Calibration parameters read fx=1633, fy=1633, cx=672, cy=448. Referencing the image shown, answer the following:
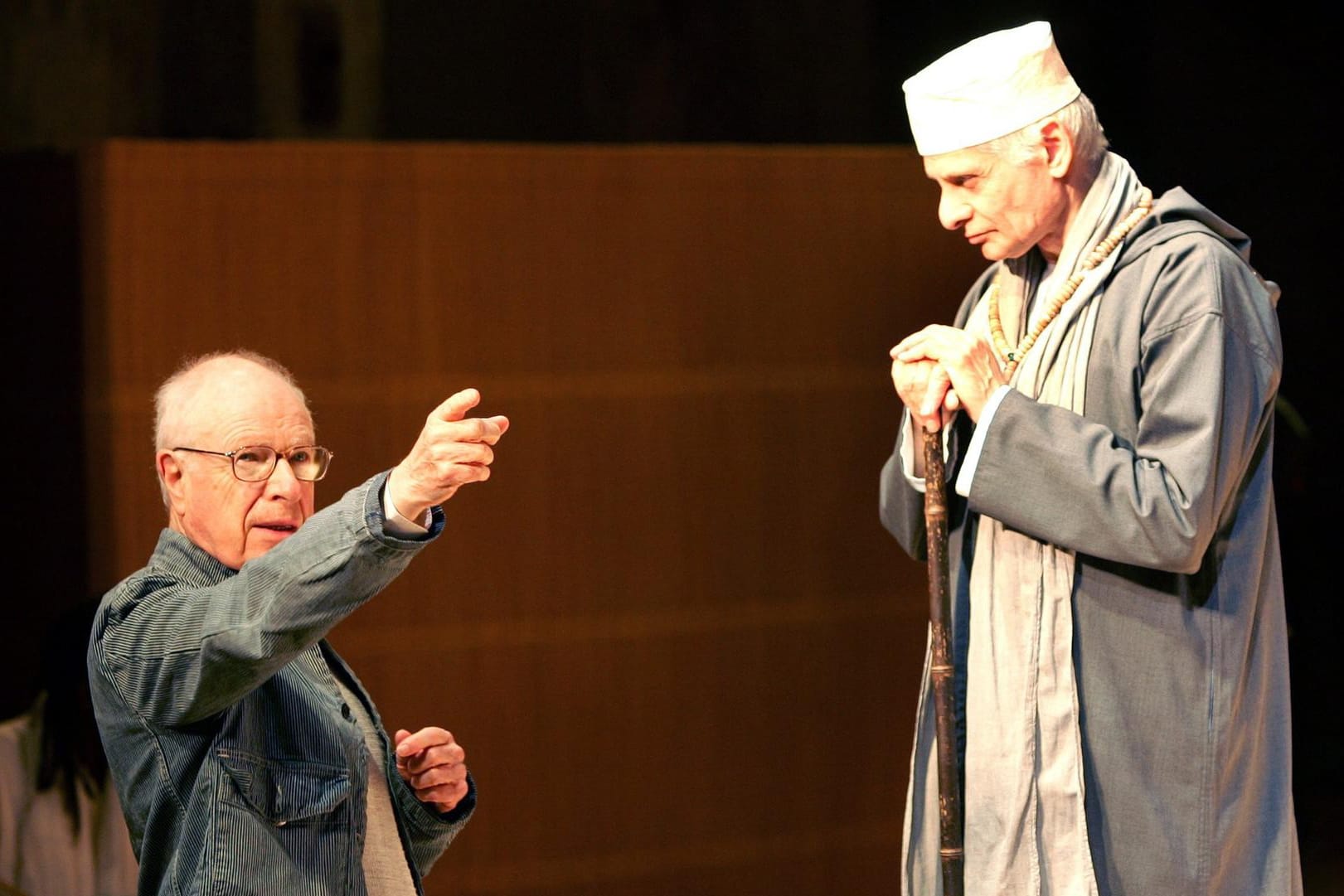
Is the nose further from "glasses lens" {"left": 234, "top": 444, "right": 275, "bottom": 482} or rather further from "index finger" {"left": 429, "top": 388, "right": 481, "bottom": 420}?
"glasses lens" {"left": 234, "top": 444, "right": 275, "bottom": 482}

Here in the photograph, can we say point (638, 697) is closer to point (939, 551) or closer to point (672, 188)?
point (672, 188)

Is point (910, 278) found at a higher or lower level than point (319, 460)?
higher

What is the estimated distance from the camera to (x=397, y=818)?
2055mm

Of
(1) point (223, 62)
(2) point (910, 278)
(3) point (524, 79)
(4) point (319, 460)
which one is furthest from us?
(2) point (910, 278)

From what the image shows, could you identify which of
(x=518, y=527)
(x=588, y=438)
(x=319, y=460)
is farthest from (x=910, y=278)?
(x=319, y=460)

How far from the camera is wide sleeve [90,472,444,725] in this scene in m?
1.61

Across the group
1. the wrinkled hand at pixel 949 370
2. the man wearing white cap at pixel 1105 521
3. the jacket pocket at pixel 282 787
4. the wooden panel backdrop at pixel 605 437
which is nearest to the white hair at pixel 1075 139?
the man wearing white cap at pixel 1105 521

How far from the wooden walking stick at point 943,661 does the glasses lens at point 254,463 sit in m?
0.82

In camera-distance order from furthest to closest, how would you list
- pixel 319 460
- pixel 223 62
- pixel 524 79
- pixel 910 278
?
1. pixel 910 278
2. pixel 524 79
3. pixel 223 62
4. pixel 319 460

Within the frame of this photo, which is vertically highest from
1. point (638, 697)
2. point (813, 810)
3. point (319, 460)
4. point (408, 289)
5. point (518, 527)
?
point (408, 289)

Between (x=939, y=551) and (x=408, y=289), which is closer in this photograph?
(x=939, y=551)

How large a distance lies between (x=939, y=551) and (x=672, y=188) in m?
1.44

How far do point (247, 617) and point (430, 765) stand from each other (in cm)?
52

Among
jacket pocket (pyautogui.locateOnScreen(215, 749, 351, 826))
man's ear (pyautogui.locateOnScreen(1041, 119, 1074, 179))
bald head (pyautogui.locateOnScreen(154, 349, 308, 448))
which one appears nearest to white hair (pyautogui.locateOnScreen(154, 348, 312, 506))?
bald head (pyautogui.locateOnScreen(154, 349, 308, 448))
